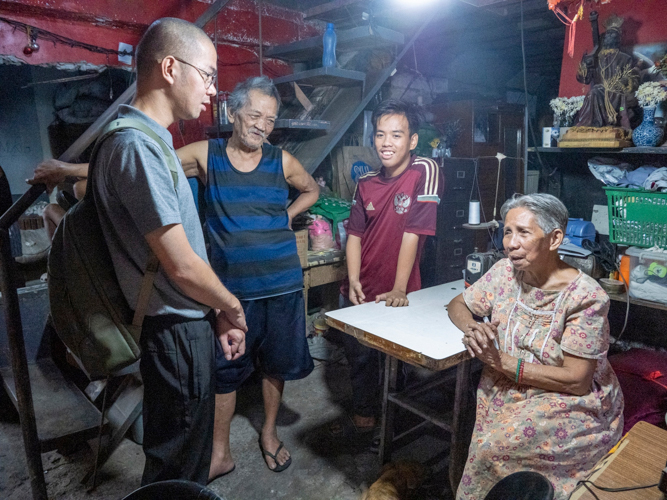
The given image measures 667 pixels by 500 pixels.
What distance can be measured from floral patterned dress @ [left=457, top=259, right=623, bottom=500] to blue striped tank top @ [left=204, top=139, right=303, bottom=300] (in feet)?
4.34

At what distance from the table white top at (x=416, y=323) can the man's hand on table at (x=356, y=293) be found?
0.33 m

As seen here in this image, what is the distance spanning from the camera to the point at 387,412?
276cm

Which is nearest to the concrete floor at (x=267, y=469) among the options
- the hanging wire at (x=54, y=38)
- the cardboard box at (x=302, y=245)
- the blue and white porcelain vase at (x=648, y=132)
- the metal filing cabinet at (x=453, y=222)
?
the cardboard box at (x=302, y=245)

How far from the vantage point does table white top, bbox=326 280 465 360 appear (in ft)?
6.70

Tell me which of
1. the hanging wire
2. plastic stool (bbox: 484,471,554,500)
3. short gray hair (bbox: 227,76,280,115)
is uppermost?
the hanging wire

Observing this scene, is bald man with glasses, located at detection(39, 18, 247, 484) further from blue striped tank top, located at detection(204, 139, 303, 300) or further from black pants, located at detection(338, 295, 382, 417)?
black pants, located at detection(338, 295, 382, 417)

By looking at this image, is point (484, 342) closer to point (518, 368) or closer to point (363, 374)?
point (518, 368)

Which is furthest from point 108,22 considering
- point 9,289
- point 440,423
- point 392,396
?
point 440,423

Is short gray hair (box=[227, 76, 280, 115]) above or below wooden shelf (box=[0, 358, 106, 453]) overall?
above

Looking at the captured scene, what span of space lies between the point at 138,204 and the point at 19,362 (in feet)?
3.19

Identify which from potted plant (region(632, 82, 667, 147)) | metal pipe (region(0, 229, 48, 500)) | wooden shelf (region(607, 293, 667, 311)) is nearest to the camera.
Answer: metal pipe (region(0, 229, 48, 500))

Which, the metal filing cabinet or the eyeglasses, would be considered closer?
the eyeglasses

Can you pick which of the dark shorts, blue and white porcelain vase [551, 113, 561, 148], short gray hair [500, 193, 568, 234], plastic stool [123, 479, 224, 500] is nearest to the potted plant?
blue and white porcelain vase [551, 113, 561, 148]

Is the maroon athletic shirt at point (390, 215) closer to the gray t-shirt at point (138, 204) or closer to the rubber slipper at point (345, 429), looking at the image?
the rubber slipper at point (345, 429)
